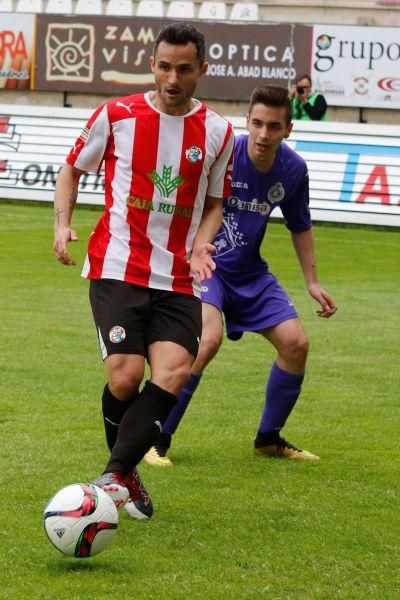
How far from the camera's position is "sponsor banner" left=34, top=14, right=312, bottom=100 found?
27.0m

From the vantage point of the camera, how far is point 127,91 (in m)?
29.2

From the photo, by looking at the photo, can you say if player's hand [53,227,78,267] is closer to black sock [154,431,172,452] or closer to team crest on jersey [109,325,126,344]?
team crest on jersey [109,325,126,344]

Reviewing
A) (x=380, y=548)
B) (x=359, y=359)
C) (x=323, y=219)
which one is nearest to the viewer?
(x=380, y=548)

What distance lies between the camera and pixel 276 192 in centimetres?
705

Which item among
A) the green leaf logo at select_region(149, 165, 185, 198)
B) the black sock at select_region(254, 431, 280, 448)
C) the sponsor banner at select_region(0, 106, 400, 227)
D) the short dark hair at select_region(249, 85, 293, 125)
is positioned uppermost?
the short dark hair at select_region(249, 85, 293, 125)

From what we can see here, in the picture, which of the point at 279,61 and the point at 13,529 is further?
the point at 279,61

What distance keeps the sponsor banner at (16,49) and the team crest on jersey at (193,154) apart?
24042 mm

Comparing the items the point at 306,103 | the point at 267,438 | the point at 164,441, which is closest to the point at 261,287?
the point at 267,438

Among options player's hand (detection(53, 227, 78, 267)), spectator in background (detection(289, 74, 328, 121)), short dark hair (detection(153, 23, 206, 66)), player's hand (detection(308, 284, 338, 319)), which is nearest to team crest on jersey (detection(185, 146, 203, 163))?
short dark hair (detection(153, 23, 206, 66))

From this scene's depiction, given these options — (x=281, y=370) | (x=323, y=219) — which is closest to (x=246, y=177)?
(x=281, y=370)

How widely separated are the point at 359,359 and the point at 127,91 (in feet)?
65.4

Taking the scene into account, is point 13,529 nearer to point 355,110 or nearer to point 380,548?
point 380,548

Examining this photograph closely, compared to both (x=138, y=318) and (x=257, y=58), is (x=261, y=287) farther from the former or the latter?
(x=257, y=58)

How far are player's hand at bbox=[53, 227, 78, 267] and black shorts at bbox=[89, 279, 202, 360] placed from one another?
0.70ft
